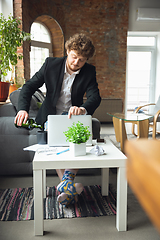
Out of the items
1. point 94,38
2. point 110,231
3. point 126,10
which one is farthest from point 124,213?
point 126,10

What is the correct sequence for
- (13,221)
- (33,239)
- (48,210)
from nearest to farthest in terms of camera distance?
(33,239), (13,221), (48,210)

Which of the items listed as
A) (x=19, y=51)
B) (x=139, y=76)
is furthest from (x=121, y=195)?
(x=139, y=76)

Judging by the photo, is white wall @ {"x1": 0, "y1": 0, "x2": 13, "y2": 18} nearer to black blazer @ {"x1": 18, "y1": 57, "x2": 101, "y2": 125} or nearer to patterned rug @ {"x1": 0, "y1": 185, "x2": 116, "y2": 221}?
black blazer @ {"x1": 18, "y1": 57, "x2": 101, "y2": 125}

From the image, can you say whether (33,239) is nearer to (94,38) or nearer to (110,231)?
(110,231)

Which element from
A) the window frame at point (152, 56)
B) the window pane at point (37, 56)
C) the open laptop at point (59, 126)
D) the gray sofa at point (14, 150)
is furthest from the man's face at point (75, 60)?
the window frame at point (152, 56)

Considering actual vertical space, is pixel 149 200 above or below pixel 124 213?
above

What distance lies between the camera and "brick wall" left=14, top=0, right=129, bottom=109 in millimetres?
6055

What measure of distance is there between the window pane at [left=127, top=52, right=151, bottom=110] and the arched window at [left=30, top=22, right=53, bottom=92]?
96.3 inches

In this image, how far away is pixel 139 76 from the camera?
22.8ft

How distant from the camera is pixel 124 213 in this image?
1.36m

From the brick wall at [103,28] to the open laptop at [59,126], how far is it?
4.94 meters

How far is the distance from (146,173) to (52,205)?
5.50 ft

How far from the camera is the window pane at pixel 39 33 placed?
19.6ft

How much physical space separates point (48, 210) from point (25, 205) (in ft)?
0.63
